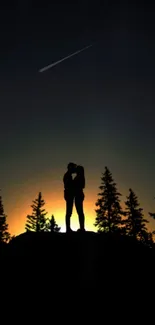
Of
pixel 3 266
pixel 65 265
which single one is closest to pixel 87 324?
pixel 65 265

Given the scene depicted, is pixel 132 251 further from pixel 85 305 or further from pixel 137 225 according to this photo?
pixel 137 225

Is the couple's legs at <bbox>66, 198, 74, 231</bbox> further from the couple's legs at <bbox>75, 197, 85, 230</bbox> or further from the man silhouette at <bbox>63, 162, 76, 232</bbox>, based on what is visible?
the couple's legs at <bbox>75, 197, 85, 230</bbox>

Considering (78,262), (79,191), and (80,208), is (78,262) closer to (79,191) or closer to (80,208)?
(80,208)

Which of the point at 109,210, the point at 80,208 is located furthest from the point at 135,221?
the point at 80,208

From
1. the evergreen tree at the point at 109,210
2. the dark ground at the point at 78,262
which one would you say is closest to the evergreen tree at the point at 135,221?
the evergreen tree at the point at 109,210

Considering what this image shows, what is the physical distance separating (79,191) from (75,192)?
0.64ft

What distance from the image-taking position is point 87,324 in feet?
22.0

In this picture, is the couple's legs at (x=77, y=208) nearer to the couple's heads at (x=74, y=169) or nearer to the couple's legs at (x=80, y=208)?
the couple's legs at (x=80, y=208)

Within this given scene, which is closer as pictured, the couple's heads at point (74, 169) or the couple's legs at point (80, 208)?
the couple's legs at point (80, 208)

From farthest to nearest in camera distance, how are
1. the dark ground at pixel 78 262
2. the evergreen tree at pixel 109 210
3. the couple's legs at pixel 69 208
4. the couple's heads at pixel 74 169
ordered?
the evergreen tree at pixel 109 210, the couple's heads at pixel 74 169, the couple's legs at pixel 69 208, the dark ground at pixel 78 262

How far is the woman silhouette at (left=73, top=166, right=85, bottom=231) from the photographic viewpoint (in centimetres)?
1113

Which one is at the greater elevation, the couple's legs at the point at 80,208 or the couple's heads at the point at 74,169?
the couple's heads at the point at 74,169

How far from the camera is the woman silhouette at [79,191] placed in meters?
11.1

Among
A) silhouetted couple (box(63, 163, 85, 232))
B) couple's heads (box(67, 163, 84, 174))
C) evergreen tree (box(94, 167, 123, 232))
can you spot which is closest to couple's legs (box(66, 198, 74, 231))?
silhouetted couple (box(63, 163, 85, 232))
